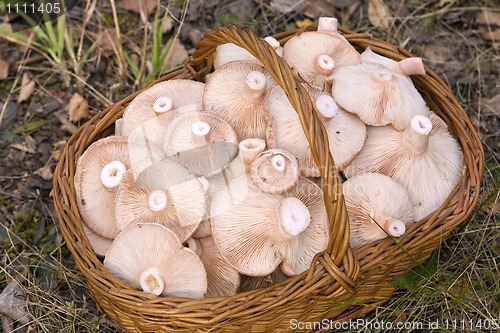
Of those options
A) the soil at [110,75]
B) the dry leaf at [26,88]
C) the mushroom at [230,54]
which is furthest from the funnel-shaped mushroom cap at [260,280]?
the dry leaf at [26,88]

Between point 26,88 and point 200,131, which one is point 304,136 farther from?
point 26,88

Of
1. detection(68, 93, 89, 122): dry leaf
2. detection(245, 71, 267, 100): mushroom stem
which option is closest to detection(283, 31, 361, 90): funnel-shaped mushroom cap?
detection(245, 71, 267, 100): mushroom stem

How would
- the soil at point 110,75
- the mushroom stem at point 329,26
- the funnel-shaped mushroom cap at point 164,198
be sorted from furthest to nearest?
the soil at point 110,75 → the mushroom stem at point 329,26 → the funnel-shaped mushroom cap at point 164,198

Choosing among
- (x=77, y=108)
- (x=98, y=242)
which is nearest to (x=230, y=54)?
(x=98, y=242)

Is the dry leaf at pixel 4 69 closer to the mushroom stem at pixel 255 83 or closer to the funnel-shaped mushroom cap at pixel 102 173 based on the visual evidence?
the funnel-shaped mushroom cap at pixel 102 173

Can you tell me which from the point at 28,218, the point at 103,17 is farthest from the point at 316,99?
the point at 103,17

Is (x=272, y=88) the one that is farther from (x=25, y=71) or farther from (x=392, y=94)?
(x=25, y=71)
